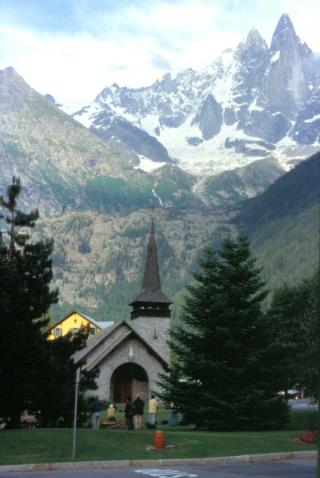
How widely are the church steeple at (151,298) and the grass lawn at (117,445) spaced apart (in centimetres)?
5395

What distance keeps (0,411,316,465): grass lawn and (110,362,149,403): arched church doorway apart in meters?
47.6

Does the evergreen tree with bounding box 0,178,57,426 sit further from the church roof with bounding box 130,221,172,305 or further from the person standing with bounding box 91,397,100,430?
the church roof with bounding box 130,221,172,305

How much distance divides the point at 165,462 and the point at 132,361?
179ft

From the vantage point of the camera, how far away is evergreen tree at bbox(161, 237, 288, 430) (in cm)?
4569

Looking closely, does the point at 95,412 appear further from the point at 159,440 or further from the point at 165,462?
the point at 165,462

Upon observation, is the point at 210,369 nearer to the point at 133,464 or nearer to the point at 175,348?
the point at 175,348

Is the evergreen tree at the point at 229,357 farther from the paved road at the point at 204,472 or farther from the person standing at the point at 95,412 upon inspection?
the paved road at the point at 204,472

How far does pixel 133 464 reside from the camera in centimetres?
3184

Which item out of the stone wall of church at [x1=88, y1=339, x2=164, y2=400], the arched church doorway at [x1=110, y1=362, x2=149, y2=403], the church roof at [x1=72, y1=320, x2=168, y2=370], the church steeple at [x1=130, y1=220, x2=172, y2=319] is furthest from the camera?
the church steeple at [x1=130, y1=220, x2=172, y2=319]

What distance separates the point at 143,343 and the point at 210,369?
40935 mm

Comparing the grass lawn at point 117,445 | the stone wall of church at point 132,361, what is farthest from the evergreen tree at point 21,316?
the stone wall of church at point 132,361

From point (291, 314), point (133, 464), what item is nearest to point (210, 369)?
point (133, 464)

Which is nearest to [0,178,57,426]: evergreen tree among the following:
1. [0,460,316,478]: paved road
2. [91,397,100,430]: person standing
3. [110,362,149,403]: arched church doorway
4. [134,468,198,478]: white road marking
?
[91,397,100,430]: person standing

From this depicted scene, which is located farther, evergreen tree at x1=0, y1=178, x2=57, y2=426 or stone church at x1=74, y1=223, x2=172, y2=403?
stone church at x1=74, y1=223, x2=172, y2=403
